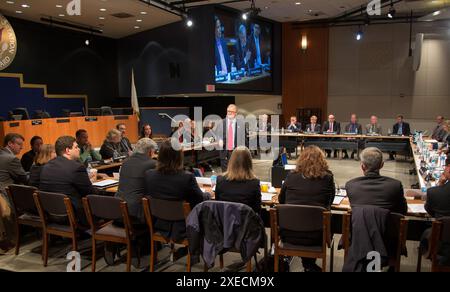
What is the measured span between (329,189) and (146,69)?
973 cm

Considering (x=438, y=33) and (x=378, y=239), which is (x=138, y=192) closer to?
(x=378, y=239)

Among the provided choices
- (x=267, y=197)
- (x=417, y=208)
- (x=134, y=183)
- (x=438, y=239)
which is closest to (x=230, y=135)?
(x=267, y=197)

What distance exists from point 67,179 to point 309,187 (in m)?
2.24

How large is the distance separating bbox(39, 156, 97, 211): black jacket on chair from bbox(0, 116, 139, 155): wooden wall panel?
400cm

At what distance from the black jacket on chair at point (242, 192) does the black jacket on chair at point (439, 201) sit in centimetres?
132

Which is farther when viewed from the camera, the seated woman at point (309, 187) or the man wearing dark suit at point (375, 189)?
the seated woman at point (309, 187)

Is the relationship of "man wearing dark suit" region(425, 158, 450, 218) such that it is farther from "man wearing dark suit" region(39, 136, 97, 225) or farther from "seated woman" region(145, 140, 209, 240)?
"man wearing dark suit" region(39, 136, 97, 225)

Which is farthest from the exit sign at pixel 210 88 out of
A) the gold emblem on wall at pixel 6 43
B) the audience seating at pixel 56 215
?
the audience seating at pixel 56 215

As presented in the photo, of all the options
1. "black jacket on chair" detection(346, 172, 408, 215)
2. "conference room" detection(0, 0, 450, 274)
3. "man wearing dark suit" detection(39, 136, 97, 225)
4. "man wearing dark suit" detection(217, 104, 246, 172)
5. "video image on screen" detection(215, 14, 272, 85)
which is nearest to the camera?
"black jacket on chair" detection(346, 172, 408, 215)

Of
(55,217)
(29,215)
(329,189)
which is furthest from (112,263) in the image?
(329,189)

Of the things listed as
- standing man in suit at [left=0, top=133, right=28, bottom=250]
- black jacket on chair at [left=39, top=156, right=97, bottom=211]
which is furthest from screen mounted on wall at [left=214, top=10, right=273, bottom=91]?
black jacket on chair at [left=39, top=156, right=97, bottom=211]

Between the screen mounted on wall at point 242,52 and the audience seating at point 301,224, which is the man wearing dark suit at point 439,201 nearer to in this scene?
the audience seating at point 301,224

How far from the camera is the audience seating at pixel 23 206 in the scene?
3.73 metres

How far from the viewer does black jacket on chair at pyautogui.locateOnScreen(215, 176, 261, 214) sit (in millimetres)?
3186
